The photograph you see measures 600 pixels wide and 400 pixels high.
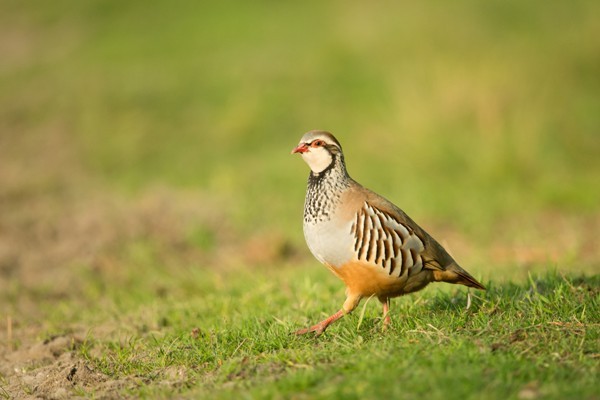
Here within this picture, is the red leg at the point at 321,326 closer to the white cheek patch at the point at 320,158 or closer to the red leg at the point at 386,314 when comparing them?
the red leg at the point at 386,314

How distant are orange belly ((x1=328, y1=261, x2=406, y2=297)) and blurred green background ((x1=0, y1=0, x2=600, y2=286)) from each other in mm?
2119

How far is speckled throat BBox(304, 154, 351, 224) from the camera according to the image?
15.2ft

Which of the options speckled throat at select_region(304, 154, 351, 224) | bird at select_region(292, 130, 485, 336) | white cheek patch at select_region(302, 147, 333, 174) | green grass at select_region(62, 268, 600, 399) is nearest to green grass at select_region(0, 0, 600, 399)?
green grass at select_region(62, 268, 600, 399)

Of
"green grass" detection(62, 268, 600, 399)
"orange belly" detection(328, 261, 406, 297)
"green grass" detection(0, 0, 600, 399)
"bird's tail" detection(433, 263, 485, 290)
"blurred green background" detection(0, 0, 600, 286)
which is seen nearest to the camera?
"green grass" detection(62, 268, 600, 399)

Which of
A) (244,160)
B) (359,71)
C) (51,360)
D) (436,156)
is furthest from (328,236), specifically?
(359,71)

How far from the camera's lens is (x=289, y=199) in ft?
31.4

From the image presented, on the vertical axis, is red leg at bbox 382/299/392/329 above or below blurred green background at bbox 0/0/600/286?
below

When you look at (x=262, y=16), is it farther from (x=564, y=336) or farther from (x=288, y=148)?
(x=564, y=336)

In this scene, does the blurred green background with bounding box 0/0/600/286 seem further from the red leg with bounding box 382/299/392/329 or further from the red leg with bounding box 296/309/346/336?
the red leg with bounding box 296/309/346/336

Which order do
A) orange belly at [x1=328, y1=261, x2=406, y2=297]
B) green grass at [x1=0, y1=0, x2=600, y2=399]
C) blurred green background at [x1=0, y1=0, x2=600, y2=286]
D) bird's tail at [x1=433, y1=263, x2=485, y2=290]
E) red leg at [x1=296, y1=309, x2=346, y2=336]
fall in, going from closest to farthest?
green grass at [x1=0, y1=0, x2=600, y2=399]
orange belly at [x1=328, y1=261, x2=406, y2=297]
red leg at [x1=296, y1=309, x2=346, y2=336]
bird's tail at [x1=433, y1=263, x2=485, y2=290]
blurred green background at [x1=0, y1=0, x2=600, y2=286]

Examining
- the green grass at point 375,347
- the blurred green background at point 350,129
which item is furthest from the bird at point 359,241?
the blurred green background at point 350,129

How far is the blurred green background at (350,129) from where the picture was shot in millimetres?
8711

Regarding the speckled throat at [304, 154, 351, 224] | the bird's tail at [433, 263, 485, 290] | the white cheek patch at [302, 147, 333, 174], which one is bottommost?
the bird's tail at [433, 263, 485, 290]

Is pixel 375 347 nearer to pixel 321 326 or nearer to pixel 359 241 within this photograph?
pixel 321 326
